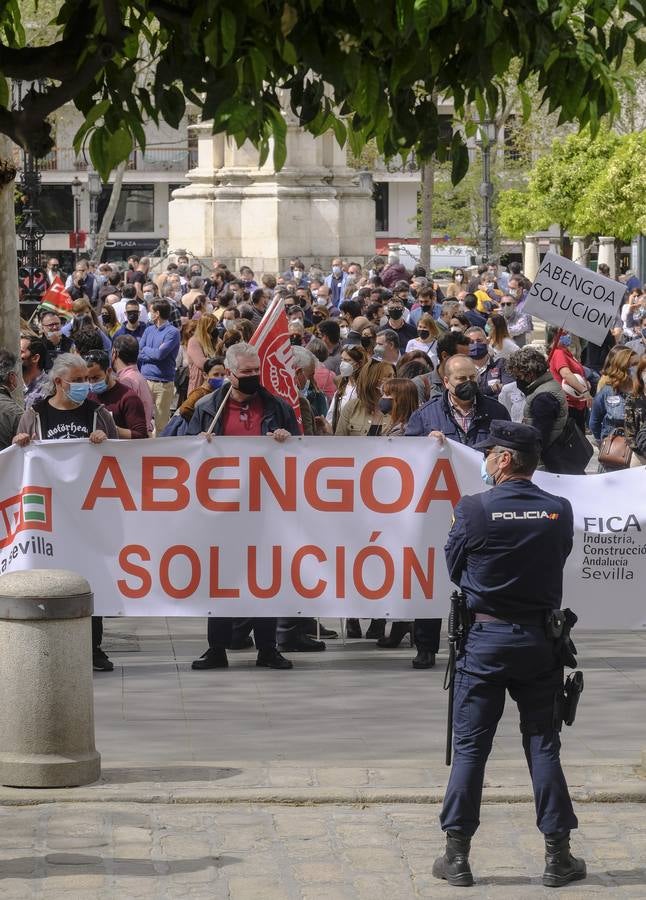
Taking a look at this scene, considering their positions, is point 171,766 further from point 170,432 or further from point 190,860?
point 170,432

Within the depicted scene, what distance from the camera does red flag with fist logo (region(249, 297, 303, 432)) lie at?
11.2m

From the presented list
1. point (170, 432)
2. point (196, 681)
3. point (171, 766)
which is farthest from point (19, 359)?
point (171, 766)

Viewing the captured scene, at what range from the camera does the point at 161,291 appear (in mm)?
26828

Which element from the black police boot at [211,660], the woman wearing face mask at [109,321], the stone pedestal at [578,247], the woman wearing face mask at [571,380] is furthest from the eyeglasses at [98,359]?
the stone pedestal at [578,247]

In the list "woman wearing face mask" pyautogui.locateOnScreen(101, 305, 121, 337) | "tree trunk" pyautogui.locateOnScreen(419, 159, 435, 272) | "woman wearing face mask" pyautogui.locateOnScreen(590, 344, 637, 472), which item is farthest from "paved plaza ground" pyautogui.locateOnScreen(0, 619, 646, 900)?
"tree trunk" pyautogui.locateOnScreen(419, 159, 435, 272)

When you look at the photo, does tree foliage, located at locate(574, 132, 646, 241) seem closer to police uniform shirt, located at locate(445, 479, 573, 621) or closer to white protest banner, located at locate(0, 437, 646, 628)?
white protest banner, located at locate(0, 437, 646, 628)

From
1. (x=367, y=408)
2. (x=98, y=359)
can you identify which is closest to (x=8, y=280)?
(x=98, y=359)

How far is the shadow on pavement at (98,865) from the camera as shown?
21.9 feet

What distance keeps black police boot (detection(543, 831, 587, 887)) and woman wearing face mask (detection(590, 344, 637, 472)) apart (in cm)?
681

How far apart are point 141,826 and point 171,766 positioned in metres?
0.84

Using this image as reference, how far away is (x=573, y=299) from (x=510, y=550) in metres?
8.51

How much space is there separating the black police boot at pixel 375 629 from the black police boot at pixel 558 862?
4717 millimetres

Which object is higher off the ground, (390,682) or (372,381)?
(372,381)

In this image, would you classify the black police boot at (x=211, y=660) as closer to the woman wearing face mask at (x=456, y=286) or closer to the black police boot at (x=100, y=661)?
the black police boot at (x=100, y=661)
